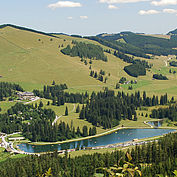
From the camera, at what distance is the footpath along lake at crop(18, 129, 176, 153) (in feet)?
A: 513

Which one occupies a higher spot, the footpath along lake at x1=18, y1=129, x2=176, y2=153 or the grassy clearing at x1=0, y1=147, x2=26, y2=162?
the grassy clearing at x1=0, y1=147, x2=26, y2=162

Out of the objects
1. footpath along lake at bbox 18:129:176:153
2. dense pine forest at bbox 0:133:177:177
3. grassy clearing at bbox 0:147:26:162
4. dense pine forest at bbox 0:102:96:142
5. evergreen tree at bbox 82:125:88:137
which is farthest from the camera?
evergreen tree at bbox 82:125:88:137

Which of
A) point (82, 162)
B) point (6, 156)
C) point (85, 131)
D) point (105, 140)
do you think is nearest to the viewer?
point (82, 162)

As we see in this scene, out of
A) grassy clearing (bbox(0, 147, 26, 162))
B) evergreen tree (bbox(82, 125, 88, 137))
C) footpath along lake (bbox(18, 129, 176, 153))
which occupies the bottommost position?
footpath along lake (bbox(18, 129, 176, 153))

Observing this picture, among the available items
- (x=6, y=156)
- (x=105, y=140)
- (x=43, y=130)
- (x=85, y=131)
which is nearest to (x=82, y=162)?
(x=6, y=156)

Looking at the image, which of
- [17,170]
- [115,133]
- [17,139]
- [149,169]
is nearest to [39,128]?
[17,139]

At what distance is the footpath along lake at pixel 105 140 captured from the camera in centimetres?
15625

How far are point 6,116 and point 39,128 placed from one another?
3372 cm

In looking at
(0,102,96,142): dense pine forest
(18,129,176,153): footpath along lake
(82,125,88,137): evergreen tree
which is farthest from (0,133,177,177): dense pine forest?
(82,125,88,137): evergreen tree

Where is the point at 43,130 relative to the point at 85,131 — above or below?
above

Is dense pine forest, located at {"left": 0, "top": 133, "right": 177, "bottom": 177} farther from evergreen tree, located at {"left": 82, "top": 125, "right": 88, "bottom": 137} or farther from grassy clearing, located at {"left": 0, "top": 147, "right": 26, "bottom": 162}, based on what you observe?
evergreen tree, located at {"left": 82, "top": 125, "right": 88, "bottom": 137}

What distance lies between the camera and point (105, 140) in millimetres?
169125

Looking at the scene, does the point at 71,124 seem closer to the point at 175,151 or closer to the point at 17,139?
the point at 17,139

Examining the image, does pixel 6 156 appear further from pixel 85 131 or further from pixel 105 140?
pixel 105 140
